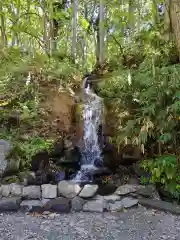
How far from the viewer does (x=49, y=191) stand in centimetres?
456

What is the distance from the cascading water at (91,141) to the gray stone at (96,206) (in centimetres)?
127

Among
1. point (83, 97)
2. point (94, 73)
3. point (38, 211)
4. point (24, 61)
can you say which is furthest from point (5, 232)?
point (94, 73)

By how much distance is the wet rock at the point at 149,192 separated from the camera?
456 centimetres

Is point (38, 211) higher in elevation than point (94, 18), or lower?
lower

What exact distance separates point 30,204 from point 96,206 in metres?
1.16

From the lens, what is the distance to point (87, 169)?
592cm

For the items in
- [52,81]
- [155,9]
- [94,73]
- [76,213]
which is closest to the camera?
[76,213]

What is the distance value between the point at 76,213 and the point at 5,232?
46.9 inches

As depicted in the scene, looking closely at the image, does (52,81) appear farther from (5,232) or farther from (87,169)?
(5,232)

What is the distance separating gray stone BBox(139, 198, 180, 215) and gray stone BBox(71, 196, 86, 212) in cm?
106

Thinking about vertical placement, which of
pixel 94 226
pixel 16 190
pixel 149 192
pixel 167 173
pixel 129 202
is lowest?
pixel 94 226

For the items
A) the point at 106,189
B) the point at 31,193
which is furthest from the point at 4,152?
the point at 106,189

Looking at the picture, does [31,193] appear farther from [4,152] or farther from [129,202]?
[129,202]

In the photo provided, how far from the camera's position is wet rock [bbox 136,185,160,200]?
456 cm
